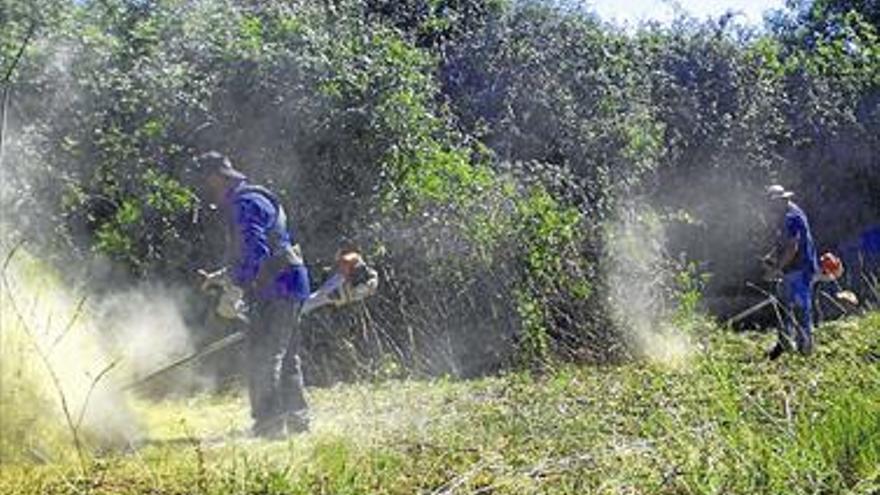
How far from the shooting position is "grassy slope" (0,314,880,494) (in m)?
5.07

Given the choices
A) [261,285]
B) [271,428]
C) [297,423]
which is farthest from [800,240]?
[271,428]

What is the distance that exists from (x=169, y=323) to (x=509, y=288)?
3.09m

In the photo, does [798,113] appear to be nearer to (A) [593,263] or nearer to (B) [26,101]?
(A) [593,263]

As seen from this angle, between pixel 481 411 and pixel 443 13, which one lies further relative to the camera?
pixel 443 13

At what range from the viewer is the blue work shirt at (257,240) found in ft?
26.0

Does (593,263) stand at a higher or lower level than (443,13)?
lower

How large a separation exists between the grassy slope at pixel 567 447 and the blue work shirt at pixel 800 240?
A: 314 cm

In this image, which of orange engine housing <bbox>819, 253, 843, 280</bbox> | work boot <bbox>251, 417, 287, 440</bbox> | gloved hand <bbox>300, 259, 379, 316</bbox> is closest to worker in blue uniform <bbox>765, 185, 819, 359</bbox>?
orange engine housing <bbox>819, 253, 843, 280</bbox>

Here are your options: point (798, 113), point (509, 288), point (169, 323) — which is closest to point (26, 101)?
point (169, 323)

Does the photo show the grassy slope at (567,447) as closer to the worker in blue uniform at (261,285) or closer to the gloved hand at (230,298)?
the worker in blue uniform at (261,285)

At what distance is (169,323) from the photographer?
11.5 metres

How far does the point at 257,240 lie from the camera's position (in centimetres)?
792

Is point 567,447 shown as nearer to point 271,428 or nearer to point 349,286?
point 271,428

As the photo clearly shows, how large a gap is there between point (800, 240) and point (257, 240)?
584 cm
